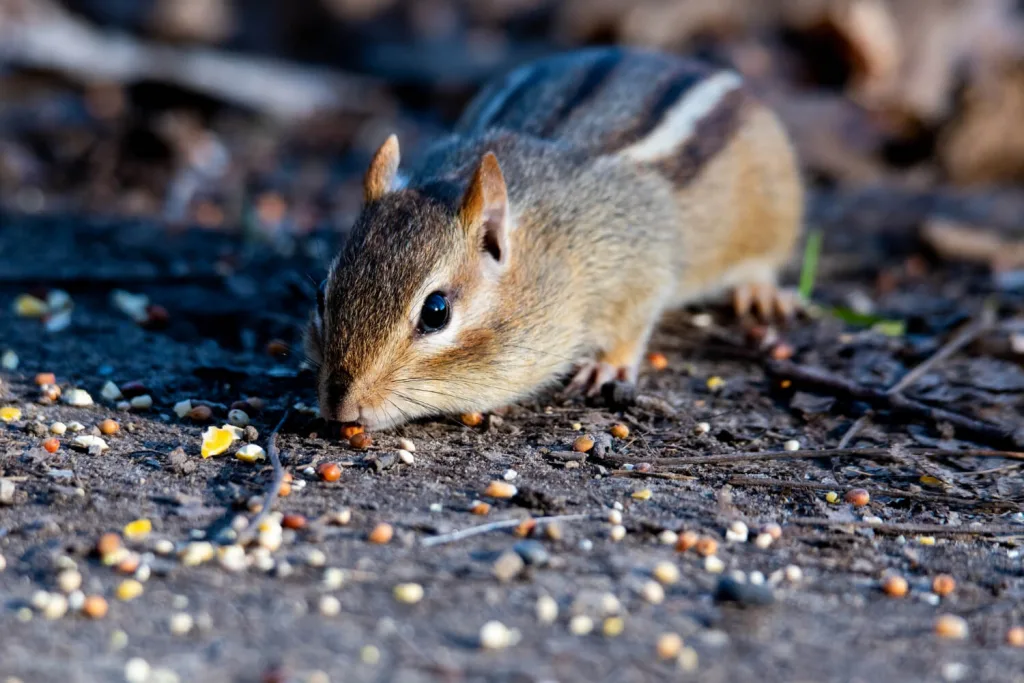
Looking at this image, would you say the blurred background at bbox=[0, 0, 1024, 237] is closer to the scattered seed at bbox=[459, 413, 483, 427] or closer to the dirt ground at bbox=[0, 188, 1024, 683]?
the dirt ground at bbox=[0, 188, 1024, 683]

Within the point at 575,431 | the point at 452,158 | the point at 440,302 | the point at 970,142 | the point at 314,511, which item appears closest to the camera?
the point at 314,511

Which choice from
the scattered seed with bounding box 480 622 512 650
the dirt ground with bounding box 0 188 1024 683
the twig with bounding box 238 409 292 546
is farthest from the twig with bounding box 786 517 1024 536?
the twig with bounding box 238 409 292 546

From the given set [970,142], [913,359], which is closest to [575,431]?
[913,359]

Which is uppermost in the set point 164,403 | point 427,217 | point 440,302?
point 427,217

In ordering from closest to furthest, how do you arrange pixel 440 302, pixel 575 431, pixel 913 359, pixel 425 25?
pixel 440 302, pixel 575 431, pixel 913 359, pixel 425 25

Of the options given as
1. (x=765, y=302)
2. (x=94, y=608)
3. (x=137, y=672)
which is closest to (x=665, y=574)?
(x=137, y=672)

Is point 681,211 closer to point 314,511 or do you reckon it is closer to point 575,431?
point 575,431

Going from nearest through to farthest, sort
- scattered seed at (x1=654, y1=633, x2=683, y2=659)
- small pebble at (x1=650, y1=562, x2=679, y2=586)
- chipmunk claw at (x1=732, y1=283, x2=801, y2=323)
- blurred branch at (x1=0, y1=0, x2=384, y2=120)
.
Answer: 1. scattered seed at (x1=654, y1=633, x2=683, y2=659)
2. small pebble at (x1=650, y1=562, x2=679, y2=586)
3. chipmunk claw at (x1=732, y1=283, x2=801, y2=323)
4. blurred branch at (x1=0, y1=0, x2=384, y2=120)
